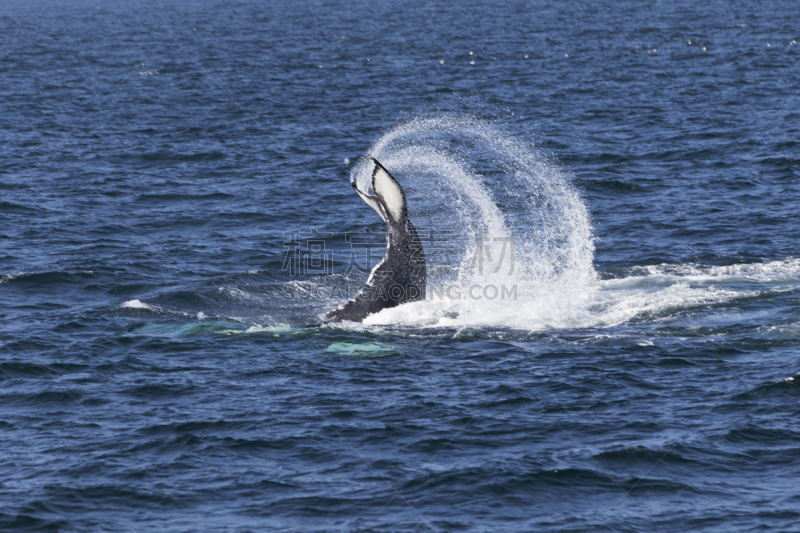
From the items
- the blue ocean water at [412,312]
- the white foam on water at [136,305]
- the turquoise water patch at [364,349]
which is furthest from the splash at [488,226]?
the white foam on water at [136,305]

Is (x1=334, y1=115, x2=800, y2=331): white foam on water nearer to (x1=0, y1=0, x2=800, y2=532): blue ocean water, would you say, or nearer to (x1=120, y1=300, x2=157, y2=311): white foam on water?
(x1=0, y1=0, x2=800, y2=532): blue ocean water

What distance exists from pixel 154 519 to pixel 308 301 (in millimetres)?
9950

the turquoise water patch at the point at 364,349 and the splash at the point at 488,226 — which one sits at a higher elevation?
the splash at the point at 488,226

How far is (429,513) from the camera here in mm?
13734

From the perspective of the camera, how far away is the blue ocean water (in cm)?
1445

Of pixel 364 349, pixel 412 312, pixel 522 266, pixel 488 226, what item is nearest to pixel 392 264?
pixel 412 312

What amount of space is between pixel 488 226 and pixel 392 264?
35.5ft

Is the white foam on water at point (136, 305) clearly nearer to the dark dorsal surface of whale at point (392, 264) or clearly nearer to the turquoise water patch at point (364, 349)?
the dark dorsal surface of whale at point (392, 264)

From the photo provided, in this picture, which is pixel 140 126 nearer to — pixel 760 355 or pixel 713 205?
pixel 713 205

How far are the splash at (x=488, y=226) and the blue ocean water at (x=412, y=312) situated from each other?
0.44ft

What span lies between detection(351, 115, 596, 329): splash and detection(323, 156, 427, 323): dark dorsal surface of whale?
1.21 ft

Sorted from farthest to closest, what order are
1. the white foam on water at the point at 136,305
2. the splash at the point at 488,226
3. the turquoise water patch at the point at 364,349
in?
the white foam on water at the point at 136,305 → the splash at the point at 488,226 → the turquoise water patch at the point at 364,349

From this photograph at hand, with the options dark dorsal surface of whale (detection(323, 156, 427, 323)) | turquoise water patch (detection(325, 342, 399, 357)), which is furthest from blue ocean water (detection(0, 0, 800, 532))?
dark dorsal surface of whale (detection(323, 156, 427, 323))

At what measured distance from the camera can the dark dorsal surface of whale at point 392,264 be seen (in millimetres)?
18109
